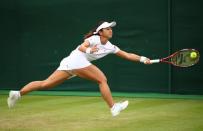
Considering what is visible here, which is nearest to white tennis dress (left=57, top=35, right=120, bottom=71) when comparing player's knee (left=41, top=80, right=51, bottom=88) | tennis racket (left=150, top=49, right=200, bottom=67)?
player's knee (left=41, top=80, right=51, bottom=88)

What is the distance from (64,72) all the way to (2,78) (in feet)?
25.9

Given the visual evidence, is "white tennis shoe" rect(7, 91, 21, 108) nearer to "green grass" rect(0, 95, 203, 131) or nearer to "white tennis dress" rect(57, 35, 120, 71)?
"green grass" rect(0, 95, 203, 131)

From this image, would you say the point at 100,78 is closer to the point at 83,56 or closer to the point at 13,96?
the point at 83,56

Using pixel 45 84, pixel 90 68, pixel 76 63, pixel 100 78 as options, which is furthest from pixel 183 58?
pixel 45 84

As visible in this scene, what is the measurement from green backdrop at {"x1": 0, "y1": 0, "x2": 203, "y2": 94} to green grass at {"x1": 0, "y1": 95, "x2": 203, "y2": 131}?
Answer: 1.49m

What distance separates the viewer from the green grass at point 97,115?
809 cm

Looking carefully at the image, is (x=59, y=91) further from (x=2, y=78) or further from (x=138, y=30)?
(x=138, y=30)

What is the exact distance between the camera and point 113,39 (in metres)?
14.4

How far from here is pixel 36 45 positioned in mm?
15477

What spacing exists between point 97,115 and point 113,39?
5051 millimetres

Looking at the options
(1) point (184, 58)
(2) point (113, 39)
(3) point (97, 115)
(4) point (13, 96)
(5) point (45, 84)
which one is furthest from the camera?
(2) point (113, 39)

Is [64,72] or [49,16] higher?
[49,16]

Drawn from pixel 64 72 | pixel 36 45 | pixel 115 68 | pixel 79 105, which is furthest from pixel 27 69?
pixel 64 72

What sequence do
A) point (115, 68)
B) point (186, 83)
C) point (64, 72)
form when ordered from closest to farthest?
point (64, 72)
point (186, 83)
point (115, 68)
